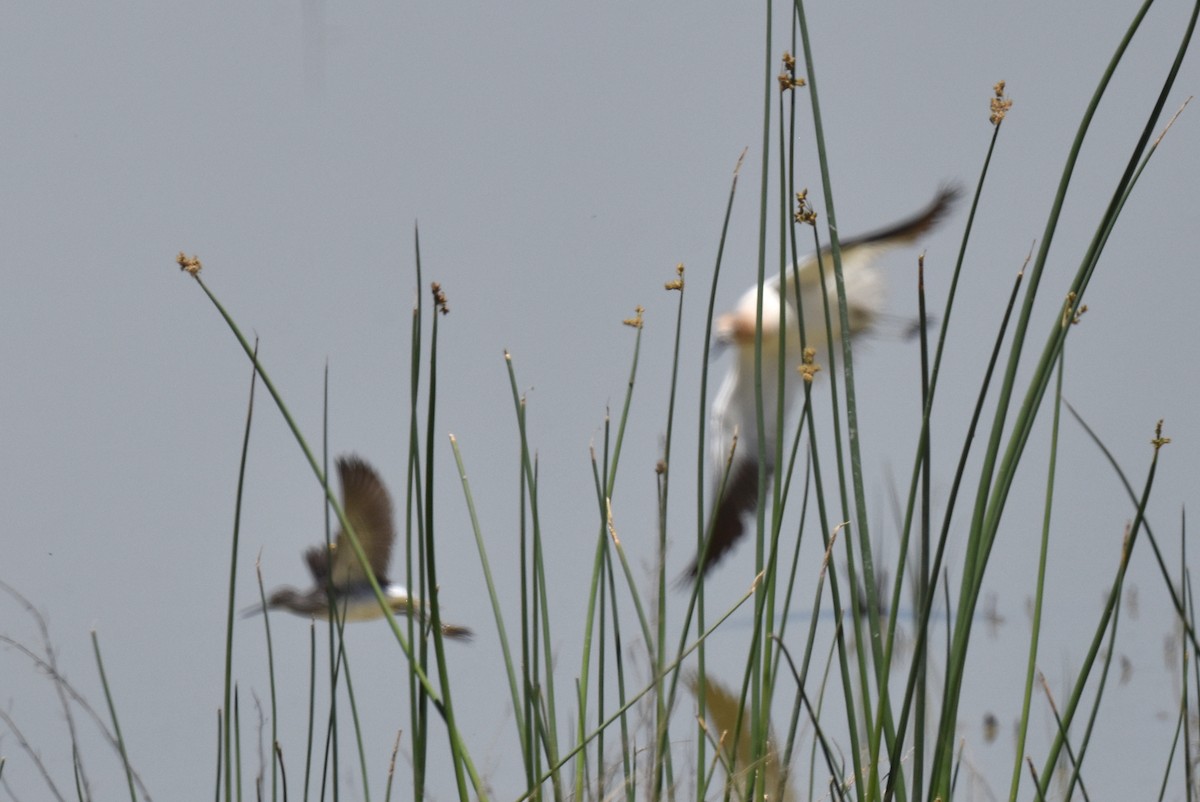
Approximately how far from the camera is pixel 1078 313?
570mm

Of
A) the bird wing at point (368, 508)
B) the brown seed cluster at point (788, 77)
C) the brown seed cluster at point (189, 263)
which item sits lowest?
the brown seed cluster at point (189, 263)

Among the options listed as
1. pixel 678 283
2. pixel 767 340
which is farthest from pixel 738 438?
pixel 678 283

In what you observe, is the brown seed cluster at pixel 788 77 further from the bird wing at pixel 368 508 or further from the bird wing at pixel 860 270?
the bird wing at pixel 368 508

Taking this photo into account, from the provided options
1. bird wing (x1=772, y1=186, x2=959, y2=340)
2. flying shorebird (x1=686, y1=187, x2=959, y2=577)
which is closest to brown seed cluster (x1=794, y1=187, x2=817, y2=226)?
bird wing (x1=772, y1=186, x2=959, y2=340)

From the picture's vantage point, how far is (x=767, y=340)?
1331mm

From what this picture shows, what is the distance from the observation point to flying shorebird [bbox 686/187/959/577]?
1205mm

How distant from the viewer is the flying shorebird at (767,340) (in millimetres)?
1205

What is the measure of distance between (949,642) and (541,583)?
24 centimetres

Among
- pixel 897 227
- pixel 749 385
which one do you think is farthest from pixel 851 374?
pixel 749 385

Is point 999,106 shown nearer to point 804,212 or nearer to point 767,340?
point 804,212

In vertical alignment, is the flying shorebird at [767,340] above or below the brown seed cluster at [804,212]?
above

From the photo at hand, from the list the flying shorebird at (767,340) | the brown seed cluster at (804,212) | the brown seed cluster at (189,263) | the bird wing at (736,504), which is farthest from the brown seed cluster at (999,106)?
the bird wing at (736,504)

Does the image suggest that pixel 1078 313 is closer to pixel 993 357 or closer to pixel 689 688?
pixel 993 357

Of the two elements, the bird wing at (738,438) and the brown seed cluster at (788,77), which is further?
the bird wing at (738,438)
